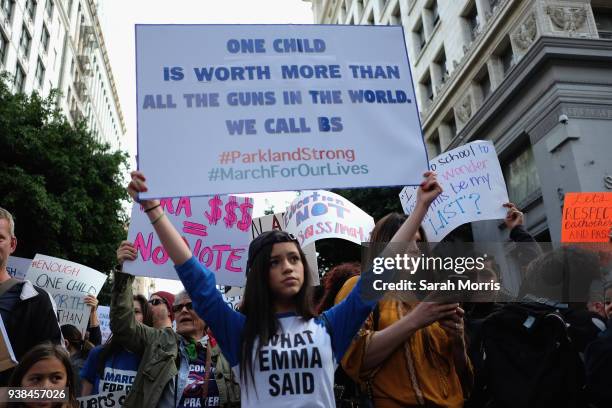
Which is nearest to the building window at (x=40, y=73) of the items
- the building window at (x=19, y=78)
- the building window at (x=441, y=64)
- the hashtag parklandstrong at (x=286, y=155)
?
the building window at (x=19, y=78)

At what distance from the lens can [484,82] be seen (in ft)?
61.2

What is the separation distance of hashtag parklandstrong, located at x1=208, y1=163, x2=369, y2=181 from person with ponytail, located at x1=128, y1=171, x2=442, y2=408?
13.7 inches

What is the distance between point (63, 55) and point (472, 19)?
25.2m

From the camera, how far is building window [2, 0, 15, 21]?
22922 millimetres

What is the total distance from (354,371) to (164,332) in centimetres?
188

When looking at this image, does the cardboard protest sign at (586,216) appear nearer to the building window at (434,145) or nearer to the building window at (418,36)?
the building window at (434,145)

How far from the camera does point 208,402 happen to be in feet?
12.2

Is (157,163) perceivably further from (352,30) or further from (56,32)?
(56,32)

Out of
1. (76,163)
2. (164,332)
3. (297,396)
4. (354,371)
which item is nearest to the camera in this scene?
(297,396)

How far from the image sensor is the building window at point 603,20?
15289 mm

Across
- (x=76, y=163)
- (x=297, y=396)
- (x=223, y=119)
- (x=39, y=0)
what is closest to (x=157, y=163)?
(x=223, y=119)

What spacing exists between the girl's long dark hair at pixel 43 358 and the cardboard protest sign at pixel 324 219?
8.36 ft

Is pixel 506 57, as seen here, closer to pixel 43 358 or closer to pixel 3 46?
pixel 43 358

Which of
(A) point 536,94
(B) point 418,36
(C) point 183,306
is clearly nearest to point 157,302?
(C) point 183,306
